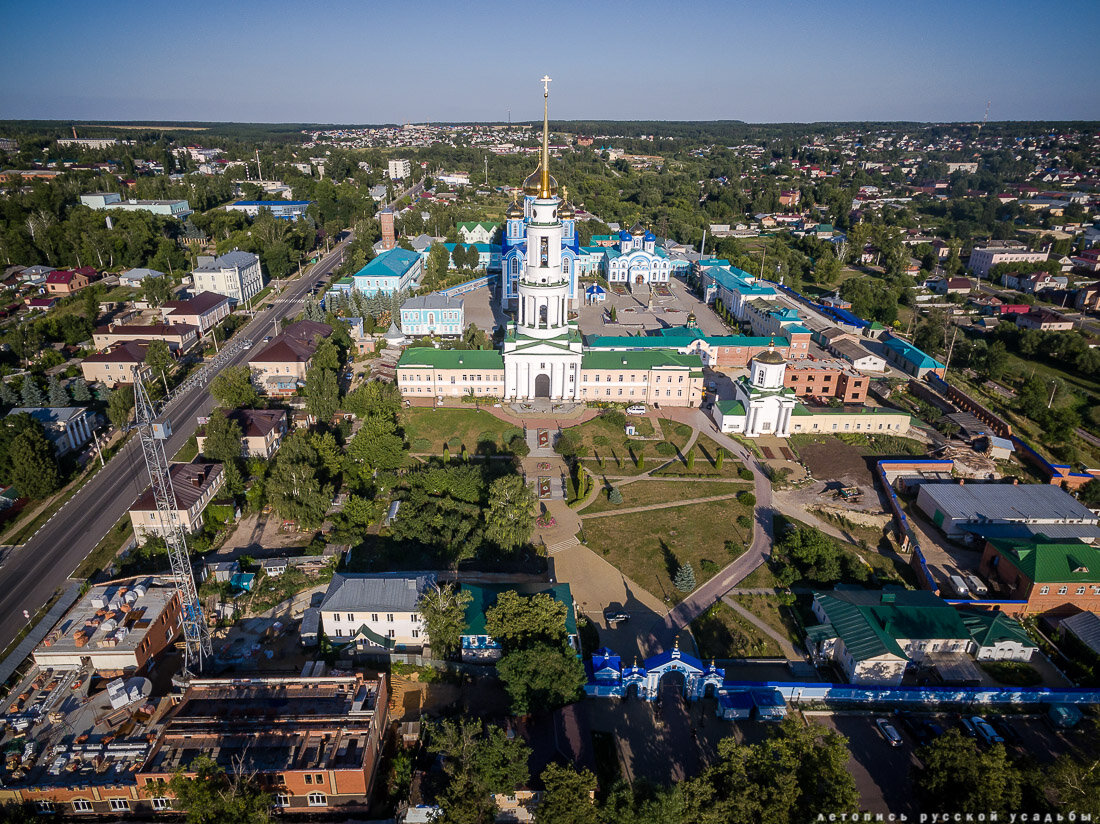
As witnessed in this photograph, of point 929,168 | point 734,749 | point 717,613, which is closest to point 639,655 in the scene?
point 717,613

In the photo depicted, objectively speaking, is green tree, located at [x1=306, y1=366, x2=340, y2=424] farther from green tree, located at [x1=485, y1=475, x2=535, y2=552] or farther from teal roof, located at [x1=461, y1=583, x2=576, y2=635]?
teal roof, located at [x1=461, y1=583, x2=576, y2=635]

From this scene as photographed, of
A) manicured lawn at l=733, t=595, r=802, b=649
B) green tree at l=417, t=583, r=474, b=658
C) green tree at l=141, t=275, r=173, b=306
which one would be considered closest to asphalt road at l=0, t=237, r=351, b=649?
green tree at l=417, t=583, r=474, b=658

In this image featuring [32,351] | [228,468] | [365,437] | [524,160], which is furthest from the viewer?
[524,160]

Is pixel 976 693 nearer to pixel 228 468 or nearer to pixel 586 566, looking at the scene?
pixel 586 566

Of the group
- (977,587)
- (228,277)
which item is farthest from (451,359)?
(977,587)

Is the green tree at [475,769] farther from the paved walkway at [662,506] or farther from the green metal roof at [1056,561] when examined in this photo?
the green metal roof at [1056,561]

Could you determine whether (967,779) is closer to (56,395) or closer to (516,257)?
(56,395)
